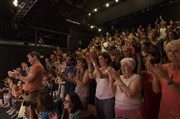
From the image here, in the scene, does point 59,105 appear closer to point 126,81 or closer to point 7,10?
point 126,81

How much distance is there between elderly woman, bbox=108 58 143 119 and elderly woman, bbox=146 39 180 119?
307mm

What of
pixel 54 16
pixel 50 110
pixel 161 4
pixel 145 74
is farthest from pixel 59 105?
pixel 161 4

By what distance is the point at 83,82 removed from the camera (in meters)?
2.85

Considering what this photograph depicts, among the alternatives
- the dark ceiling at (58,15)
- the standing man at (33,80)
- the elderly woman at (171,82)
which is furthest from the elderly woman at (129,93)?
the dark ceiling at (58,15)

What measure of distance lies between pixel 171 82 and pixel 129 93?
50 centimetres

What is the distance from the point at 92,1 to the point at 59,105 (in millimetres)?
5732

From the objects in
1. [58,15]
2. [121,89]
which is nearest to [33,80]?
[121,89]

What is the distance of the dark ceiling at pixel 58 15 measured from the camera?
7.15 metres

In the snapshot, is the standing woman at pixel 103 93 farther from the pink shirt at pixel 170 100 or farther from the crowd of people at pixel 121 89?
the pink shirt at pixel 170 100

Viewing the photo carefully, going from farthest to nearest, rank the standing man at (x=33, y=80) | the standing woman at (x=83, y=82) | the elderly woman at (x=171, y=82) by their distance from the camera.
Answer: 1. the standing man at (x=33, y=80)
2. the standing woman at (x=83, y=82)
3. the elderly woman at (x=171, y=82)

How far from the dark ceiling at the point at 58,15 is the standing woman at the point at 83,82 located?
12.7 feet

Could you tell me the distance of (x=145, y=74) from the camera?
232 centimetres

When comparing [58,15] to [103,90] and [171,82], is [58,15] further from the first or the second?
[171,82]

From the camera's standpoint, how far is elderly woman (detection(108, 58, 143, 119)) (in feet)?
6.19
